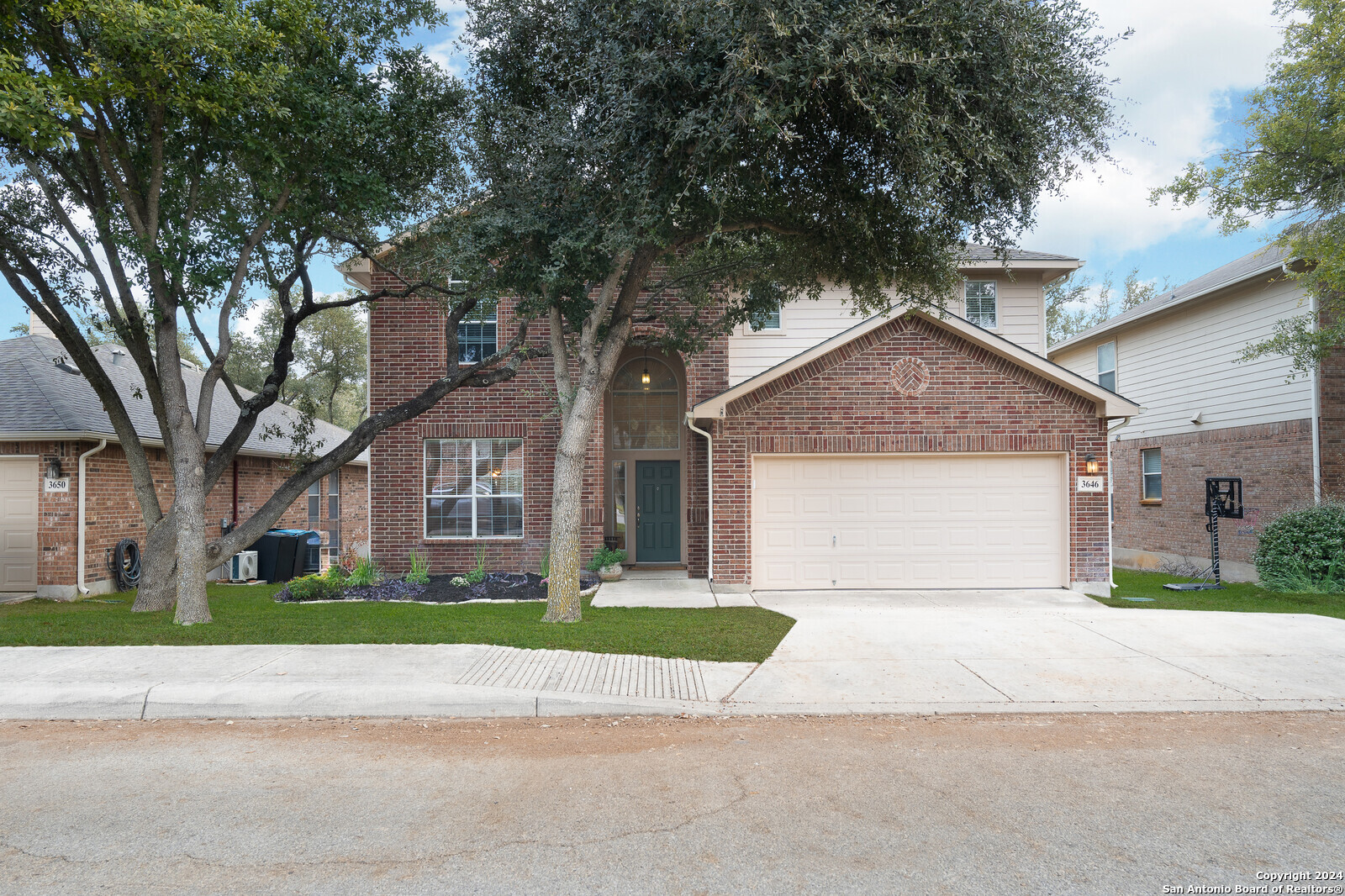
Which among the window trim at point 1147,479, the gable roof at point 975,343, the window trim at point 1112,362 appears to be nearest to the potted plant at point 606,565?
the gable roof at point 975,343

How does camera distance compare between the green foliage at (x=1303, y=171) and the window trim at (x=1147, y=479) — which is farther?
the window trim at (x=1147, y=479)

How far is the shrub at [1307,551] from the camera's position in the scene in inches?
467

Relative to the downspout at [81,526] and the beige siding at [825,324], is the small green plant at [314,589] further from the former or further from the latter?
the beige siding at [825,324]

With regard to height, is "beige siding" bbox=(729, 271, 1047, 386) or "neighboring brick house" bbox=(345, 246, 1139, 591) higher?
"beige siding" bbox=(729, 271, 1047, 386)

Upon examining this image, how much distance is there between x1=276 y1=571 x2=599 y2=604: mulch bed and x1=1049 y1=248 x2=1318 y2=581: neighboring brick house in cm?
1309

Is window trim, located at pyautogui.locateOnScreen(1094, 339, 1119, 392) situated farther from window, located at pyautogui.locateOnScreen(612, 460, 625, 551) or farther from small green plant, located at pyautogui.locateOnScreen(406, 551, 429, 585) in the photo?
small green plant, located at pyautogui.locateOnScreen(406, 551, 429, 585)

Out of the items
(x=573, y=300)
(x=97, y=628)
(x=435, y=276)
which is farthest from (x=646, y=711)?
(x=435, y=276)

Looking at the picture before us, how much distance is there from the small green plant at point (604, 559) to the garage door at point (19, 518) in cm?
905

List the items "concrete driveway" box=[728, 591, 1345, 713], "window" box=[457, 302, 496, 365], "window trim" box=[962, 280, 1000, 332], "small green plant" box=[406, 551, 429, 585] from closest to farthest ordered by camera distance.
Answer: "concrete driveway" box=[728, 591, 1345, 713] < "small green plant" box=[406, 551, 429, 585] < "window" box=[457, 302, 496, 365] < "window trim" box=[962, 280, 1000, 332]

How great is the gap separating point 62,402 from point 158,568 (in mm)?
5400

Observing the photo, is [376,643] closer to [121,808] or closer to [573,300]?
[121,808]

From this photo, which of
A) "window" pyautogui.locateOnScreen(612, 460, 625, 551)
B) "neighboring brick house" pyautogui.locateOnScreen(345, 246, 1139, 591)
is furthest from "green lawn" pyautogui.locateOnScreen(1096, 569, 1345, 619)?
"window" pyautogui.locateOnScreen(612, 460, 625, 551)

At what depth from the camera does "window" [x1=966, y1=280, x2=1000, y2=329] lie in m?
14.6

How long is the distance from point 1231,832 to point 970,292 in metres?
12.3
